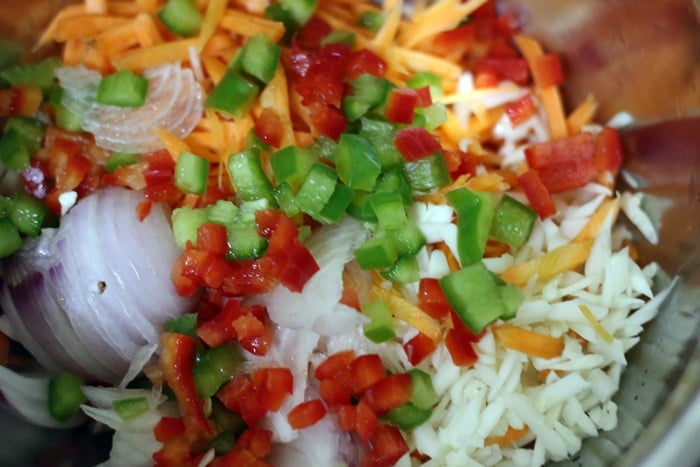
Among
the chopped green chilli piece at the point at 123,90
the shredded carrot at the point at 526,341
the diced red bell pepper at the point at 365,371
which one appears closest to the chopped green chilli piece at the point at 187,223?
the chopped green chilli piece at the point at 123,90

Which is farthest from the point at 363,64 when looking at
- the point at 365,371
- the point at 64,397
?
the point at 64,397

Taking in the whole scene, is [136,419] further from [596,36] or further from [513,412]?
[596,36]

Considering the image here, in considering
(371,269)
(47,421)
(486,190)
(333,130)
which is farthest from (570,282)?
(47,421)

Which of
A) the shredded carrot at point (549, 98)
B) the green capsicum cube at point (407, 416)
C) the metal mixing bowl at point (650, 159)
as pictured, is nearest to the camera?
the metal mixing bowl at point (650, 159)

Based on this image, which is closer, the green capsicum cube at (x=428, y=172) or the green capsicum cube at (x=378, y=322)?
the green capsicum cube at (x=378, y=322)

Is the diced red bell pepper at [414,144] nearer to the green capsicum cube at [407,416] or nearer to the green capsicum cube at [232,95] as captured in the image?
the green capsicum cube at [232,95]
